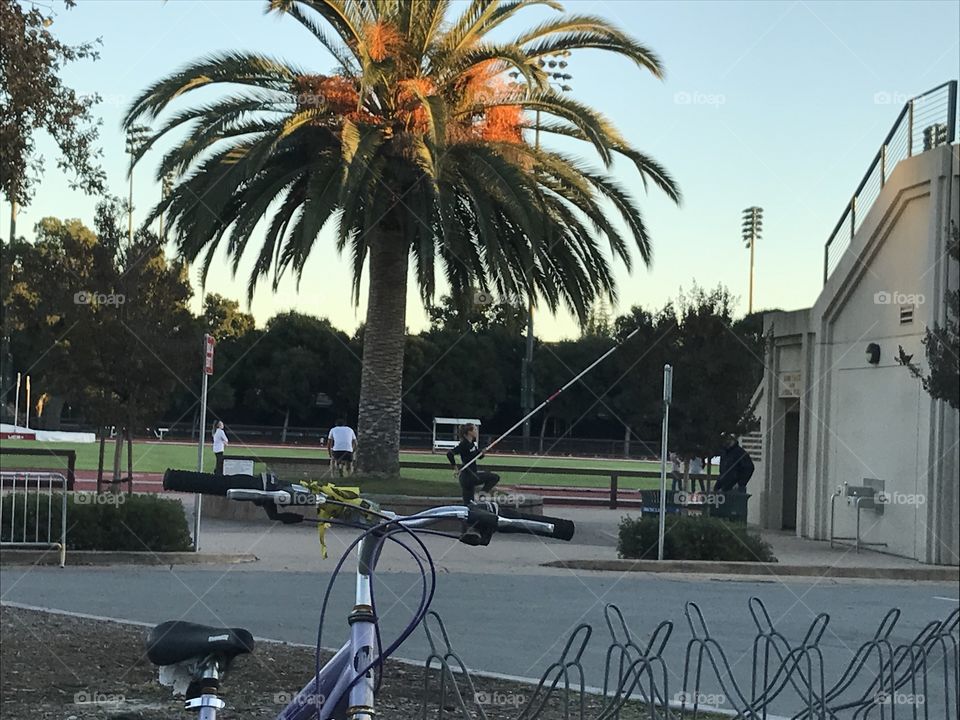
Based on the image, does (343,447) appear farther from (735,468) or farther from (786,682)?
(786,682)

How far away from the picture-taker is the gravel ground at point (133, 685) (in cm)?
726

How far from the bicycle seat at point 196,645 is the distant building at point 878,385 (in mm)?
17960

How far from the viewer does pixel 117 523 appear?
16.9m

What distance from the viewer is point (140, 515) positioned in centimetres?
1698

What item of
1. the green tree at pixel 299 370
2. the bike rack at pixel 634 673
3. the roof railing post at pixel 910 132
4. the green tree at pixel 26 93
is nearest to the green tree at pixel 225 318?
the green tree at pixel 299 370

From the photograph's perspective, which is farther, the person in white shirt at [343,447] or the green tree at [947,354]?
Result: the person in white shirt at [343,447]

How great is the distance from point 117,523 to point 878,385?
1243 cm

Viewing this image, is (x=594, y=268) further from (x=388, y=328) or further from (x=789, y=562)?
(x=789, y=562)

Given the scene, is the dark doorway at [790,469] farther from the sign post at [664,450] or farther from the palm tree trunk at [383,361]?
the sign post at [664,450]

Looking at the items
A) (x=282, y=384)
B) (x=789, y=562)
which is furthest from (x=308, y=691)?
(x=282, y=384)

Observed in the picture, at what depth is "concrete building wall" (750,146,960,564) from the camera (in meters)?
19.8

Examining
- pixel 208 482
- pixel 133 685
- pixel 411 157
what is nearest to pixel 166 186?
pixel 411 157

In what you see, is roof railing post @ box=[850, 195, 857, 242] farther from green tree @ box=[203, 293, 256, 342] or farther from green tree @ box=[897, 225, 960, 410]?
green tree @ box=[203, 293, 256, 342]

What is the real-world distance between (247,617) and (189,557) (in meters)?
4.98
